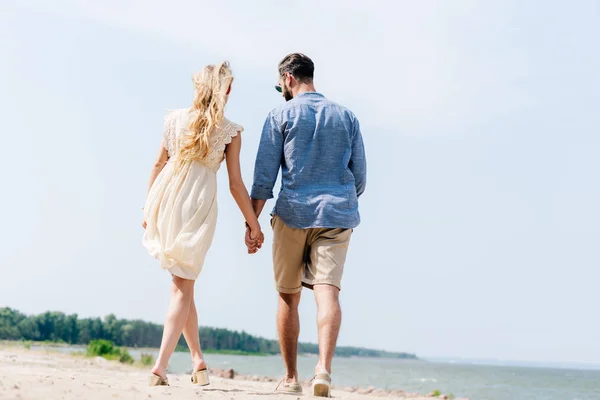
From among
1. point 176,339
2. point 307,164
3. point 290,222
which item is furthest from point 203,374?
point 307,164

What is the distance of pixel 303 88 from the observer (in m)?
5.52

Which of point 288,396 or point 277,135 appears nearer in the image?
point 288,396

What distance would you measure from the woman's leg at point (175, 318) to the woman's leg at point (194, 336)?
0.18 metres

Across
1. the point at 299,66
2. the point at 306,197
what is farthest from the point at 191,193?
the point at 299,66

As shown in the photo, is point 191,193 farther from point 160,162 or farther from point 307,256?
point 307,256

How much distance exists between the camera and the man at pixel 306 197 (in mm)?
5094

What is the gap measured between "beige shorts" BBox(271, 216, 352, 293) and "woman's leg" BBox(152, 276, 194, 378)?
0.69 metres

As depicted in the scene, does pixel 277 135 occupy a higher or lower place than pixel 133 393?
higher

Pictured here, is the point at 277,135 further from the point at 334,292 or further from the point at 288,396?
the point at 288,396

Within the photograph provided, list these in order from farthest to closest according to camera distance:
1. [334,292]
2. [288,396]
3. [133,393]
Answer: [334,292], [288,396], [133,393]

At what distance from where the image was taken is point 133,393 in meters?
4.18

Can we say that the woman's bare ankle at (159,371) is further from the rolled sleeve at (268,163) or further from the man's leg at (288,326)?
the rolled sleeve at (268,163)

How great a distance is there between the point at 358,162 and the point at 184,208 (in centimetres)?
134

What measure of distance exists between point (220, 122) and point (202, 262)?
969mm
